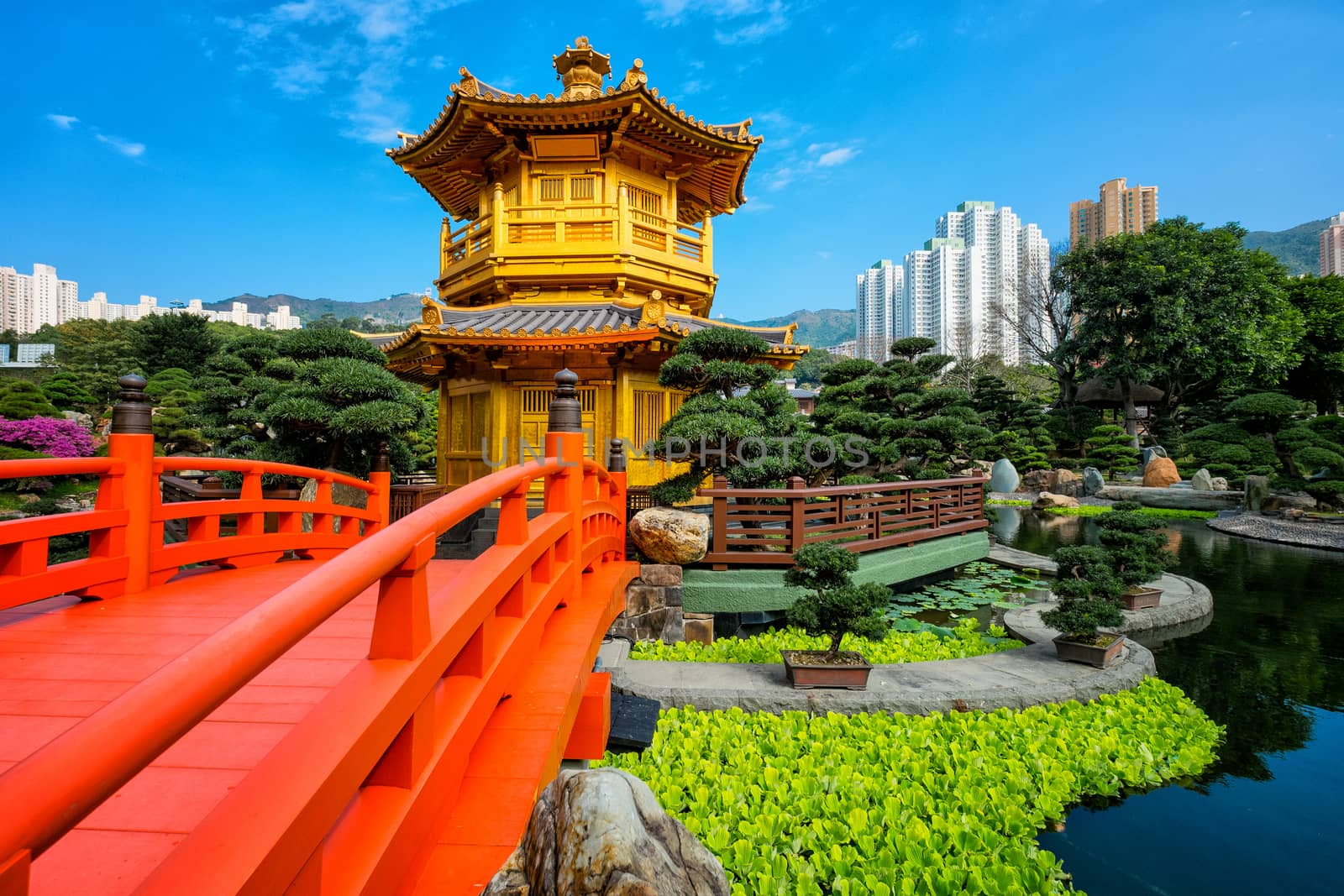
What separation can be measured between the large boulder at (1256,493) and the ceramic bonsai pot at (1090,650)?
17.7 m

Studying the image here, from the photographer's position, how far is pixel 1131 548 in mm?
7477

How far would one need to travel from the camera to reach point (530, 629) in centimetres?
275

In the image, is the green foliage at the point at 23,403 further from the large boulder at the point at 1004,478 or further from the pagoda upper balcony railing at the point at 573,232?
the large boulder at the point at 1004,478

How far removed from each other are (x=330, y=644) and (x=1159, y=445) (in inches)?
1377

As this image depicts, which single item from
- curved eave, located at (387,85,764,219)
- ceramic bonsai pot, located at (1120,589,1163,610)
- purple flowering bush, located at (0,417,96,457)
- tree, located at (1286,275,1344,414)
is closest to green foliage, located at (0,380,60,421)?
purple flowering bush, located at (0,417,96,457)

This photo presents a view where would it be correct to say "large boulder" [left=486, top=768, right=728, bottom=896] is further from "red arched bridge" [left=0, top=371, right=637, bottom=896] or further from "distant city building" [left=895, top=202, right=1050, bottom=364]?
"distant city building" [left=895, top=202, right=1050, bottom=364]

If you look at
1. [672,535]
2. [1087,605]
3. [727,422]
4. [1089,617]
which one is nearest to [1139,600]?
[1087,605]

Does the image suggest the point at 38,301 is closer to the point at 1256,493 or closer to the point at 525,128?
the point at 525,128

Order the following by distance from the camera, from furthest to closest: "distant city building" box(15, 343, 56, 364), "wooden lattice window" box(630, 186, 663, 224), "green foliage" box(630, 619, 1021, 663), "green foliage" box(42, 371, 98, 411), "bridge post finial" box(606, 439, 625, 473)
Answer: "distant city building" box(15, 343, 56, 364)
"green foliage" box(42, 371, 98, 411)
"wooden lattice window" box(630, 186, 663, 224)
"bridge post finial" box(606, 439, 625, 473)
"green foliage" box(630, 619, 1021, 663)

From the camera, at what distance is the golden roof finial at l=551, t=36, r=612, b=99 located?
12523mm

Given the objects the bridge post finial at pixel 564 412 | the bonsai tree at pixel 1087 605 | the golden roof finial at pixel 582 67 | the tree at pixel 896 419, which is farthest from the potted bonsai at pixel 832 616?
the golden roof finial at pixel 582 67

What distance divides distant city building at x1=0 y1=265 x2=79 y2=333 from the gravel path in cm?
14338

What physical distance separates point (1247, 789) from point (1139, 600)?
14.3 ft

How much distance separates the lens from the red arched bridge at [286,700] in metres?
0.98
